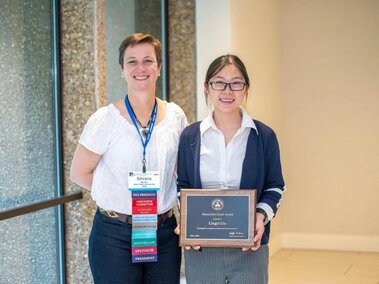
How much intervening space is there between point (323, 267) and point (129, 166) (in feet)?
10.9

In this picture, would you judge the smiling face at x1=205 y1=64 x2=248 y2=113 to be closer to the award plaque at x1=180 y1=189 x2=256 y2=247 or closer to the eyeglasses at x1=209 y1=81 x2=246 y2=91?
the eyeglasses at x1=209 y1=81 x2=246 y2=91

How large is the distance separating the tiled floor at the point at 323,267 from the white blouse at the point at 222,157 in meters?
2.60

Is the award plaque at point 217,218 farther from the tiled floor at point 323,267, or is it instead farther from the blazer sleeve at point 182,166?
the tiled floor at point 323,267

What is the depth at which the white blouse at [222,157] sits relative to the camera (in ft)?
7.81

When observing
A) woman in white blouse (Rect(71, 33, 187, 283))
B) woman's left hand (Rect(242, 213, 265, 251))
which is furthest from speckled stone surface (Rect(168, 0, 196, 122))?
woman's left hand (Rect(242, 213, 265, 251))

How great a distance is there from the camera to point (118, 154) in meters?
2.41

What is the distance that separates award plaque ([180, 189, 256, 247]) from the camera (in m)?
2.33

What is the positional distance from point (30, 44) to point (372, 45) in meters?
3.45

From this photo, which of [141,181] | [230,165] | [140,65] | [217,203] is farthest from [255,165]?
[140,65]

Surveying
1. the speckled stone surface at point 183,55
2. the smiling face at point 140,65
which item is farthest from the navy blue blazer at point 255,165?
the speckled stone surface at point 183,55

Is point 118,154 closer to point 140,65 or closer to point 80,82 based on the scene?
point 140,65

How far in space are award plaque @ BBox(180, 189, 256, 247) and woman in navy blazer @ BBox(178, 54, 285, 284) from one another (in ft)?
0.15

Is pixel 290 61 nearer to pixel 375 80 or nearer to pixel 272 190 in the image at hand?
pixel 375 80

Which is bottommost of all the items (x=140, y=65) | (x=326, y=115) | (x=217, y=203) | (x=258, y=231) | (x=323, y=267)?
(x=323, y=267)
